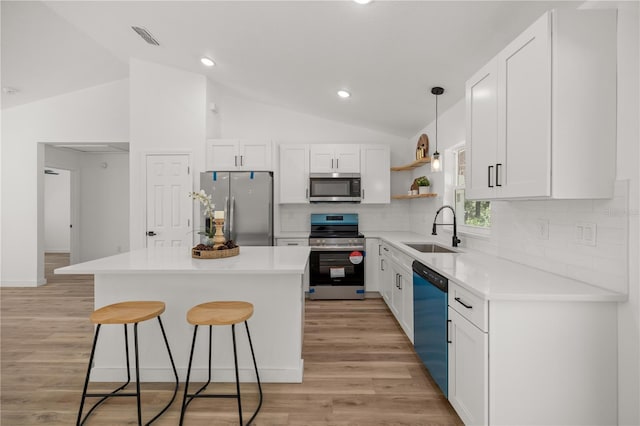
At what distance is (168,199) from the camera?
448cm

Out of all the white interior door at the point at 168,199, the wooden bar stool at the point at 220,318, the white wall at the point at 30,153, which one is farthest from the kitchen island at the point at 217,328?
the white wall at the point at 30,153

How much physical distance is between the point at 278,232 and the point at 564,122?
4.10 m

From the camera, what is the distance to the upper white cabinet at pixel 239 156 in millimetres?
4512

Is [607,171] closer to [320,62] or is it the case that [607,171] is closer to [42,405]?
[320,62]

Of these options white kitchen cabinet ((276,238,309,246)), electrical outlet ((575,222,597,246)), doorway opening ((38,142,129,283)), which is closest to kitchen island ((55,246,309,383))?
electrical outlet ((575,222,597,246))

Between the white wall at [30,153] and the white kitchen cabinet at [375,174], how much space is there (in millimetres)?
3910

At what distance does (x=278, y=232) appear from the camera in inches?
203

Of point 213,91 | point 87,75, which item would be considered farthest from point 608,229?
point 87,75

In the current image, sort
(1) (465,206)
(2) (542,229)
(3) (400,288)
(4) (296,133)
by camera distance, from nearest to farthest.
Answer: (2) (542,229), (3) (400,288), (1) (465,206), (4) (296,133)

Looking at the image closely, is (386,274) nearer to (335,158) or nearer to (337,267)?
(337,267)

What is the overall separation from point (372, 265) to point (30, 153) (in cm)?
585

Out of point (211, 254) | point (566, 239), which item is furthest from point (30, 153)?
Result: point (566, 239)

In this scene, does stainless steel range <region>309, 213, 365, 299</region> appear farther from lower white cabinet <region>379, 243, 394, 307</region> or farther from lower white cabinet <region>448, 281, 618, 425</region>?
lower white cabinet <region>448, 281, 618, 425</region>

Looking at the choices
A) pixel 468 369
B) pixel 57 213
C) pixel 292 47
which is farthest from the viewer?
pixel 57 213
